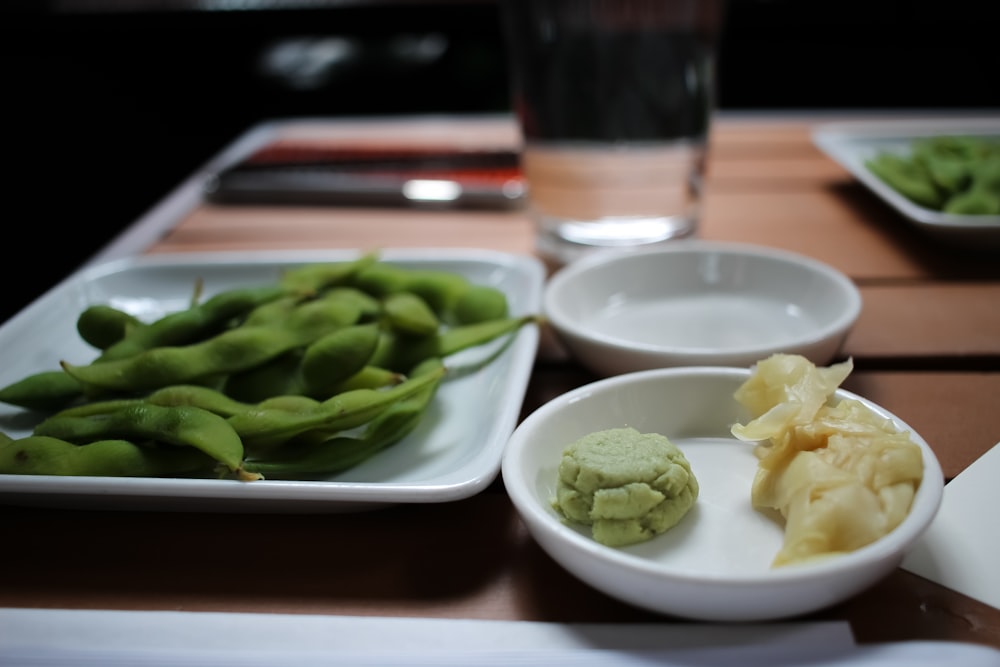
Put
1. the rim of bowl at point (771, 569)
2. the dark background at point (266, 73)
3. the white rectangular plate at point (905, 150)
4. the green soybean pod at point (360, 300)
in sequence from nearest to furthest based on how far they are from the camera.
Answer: the rim of bowl at point (771, 569) → the green soybean pod at point (360, 300) → the white rectangular plate at point (905, 150) → the dark background at point (266, 73)

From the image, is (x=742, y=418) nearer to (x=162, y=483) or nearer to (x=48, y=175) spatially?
(x=162, y=483)

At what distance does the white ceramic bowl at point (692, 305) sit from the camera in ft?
2.21

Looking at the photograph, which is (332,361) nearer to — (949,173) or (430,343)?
(430,343)

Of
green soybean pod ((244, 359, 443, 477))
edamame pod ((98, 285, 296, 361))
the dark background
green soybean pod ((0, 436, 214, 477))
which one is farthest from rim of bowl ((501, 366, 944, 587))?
the dark background

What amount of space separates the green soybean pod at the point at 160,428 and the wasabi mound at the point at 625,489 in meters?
0.20

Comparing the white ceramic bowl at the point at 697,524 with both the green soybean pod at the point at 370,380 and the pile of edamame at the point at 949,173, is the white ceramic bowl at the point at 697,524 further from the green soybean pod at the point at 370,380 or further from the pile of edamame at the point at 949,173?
the pile of edamame at the point at 949,173

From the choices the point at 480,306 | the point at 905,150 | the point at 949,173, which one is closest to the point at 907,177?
the point at 949,173

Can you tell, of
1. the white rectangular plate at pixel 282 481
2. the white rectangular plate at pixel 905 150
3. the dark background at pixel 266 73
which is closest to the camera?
the white rectangular plate at pixel 282 481

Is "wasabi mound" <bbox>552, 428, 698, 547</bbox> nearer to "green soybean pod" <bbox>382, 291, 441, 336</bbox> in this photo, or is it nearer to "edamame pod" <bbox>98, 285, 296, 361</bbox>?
"green soybean pod" <bbox>382, 291, 441, 336</bbox>

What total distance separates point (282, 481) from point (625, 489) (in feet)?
0.67

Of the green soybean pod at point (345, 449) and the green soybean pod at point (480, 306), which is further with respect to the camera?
the green soybean pod at point (480, 306)

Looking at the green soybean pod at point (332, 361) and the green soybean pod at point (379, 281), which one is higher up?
the green soybean pod at point (332, 361)

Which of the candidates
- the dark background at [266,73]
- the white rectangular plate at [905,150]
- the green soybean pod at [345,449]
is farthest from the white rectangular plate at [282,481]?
the dark background at [266,73]

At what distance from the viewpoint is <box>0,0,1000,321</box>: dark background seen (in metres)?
2.10
